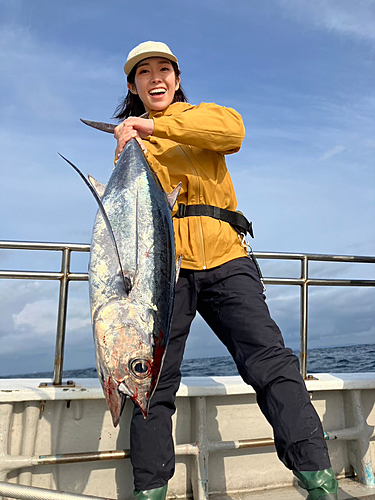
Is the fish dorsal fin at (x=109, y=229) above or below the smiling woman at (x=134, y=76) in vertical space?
below

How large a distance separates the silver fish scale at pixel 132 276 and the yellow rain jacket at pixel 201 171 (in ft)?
1.03

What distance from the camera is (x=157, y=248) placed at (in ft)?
4.88

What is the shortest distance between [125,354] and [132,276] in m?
0.27

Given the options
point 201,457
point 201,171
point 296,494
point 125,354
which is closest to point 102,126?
point 201,171

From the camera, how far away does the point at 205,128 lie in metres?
1.87

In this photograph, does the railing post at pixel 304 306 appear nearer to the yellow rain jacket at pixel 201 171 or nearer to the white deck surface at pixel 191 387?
the white deck surface at pixel 191 387

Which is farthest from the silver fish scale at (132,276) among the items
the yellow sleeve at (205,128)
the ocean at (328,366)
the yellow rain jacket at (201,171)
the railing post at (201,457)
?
the ocean at (328,366)

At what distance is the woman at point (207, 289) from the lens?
1780 mm

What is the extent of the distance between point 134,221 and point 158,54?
1012 mm

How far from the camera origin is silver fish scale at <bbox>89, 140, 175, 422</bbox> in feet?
4.00

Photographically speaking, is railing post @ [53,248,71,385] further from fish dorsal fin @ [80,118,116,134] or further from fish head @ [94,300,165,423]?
fish head @ [94,300,165,423]

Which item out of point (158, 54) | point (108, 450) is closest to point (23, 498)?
point (108, 450)

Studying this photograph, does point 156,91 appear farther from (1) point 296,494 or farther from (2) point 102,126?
(1) point 296,494

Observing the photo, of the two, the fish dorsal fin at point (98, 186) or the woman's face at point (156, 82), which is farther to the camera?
the woman's face at point (156, 82)
